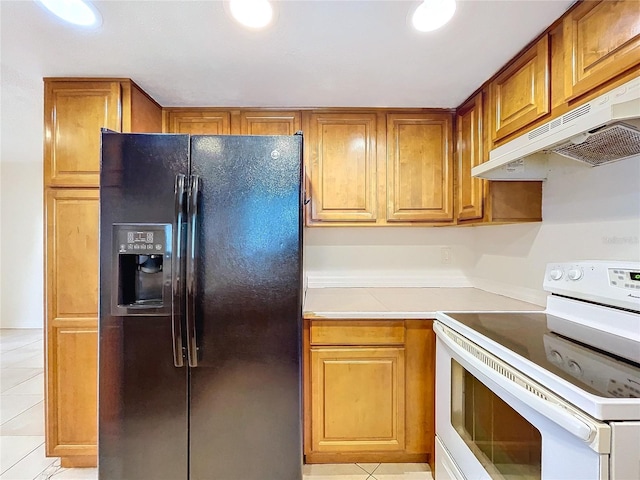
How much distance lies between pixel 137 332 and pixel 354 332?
1.03m

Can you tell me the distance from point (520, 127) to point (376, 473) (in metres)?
1.91

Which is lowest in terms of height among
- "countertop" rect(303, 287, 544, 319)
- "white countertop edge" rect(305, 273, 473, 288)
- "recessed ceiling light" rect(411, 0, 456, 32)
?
"countertop" rect(303, 287, 544, 319)

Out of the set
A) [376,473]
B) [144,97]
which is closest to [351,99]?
[144,97]

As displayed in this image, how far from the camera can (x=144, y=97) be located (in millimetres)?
1811

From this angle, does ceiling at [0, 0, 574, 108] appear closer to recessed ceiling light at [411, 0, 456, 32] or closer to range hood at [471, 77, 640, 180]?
recessed ceiling light at [411, 0, 456, 32]

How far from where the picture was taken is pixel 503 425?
1008 mm

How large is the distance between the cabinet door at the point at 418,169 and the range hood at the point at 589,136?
0.56m

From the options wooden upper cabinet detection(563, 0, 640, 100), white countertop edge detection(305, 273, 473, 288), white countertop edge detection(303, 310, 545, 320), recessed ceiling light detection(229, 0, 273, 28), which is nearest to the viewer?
wooden upper cabinet detection(563, 0, 640, 100)

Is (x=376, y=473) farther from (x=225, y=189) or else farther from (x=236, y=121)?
(x=236, y=121)

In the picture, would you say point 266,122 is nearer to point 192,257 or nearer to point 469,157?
point 192,257

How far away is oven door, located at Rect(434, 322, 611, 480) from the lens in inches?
27.5

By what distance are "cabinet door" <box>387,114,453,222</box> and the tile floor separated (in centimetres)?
146

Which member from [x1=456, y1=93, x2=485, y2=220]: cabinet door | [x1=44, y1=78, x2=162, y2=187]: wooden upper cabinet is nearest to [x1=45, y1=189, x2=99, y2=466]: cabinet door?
[x1=44, y1=78, x2=162, y2=187]: wooden upper cabinet

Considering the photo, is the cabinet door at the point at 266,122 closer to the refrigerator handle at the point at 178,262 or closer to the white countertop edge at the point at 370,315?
the refrigerator handle at the point at 178,262
